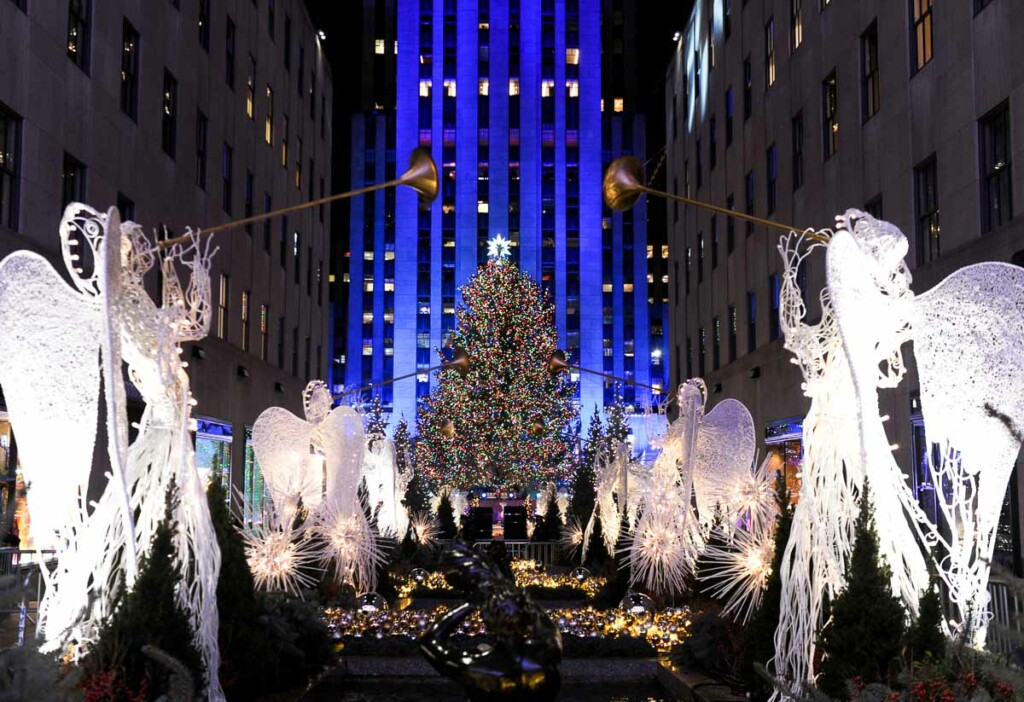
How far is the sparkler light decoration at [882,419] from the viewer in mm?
7883

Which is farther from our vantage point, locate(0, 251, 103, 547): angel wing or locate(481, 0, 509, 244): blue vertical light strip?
locate(481, 0, 509, 244): blue vertical light strip

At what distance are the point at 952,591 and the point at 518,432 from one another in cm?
3663

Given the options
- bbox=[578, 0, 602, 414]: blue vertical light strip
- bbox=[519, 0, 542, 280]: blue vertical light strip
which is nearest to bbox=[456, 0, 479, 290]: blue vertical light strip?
bbox=[519, 0, 542, 280]: blue vertical light strip

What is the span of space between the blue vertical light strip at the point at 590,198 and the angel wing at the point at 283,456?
62.8m

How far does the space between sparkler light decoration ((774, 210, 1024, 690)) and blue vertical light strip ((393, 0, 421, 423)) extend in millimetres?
70796

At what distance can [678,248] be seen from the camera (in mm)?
47531

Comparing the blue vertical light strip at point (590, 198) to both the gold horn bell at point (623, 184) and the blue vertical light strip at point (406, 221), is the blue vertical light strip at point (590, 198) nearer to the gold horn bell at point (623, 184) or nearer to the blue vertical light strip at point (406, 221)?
the blue vertical light strip at point (406, 221)

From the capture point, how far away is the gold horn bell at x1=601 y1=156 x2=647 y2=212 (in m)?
9.46

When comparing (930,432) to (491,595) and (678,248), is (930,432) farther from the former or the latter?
(678,248)

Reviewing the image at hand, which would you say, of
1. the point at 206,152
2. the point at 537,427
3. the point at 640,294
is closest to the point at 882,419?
the point at 206,152

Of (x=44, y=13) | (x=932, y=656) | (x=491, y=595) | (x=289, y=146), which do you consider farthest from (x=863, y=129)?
(x=289, y=146)

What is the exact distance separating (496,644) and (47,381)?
4530 millimetres

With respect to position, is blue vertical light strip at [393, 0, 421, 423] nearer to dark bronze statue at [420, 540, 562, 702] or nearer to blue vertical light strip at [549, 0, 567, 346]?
blue vertical light strip at [549, 0, 567, 346]

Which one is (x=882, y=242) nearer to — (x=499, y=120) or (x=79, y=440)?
(x=79, y=440)
